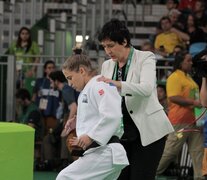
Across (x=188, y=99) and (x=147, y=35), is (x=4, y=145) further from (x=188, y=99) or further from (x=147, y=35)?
(x=147, y=35)

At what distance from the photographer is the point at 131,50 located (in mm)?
7922

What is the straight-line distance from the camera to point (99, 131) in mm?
7012

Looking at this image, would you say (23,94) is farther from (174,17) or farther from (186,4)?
(186,4)

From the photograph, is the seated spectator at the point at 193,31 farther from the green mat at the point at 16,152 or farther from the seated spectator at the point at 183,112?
the green mat at the point at 16,152

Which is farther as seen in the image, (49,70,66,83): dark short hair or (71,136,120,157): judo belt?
(49,70,66,83): dark short hair

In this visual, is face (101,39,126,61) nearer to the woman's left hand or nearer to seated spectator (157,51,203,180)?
the woman's left hand

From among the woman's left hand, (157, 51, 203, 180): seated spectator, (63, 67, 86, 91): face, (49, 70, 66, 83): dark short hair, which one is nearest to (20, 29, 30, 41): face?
(49, 70, 66, 83): dark short hair

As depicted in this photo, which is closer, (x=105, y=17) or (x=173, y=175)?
(x=173, y=175)

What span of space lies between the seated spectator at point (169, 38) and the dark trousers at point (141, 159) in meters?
9.34

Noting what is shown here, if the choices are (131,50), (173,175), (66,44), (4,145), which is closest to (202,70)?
(131,50)

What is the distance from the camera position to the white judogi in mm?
7020

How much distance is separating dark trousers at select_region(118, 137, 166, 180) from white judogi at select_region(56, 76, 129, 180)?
1.88 feet

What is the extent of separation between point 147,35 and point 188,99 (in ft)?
26.8

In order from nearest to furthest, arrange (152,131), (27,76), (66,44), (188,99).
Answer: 1. (152,131)
2. (188,99)
3. (27,76)
4. (66,44)
